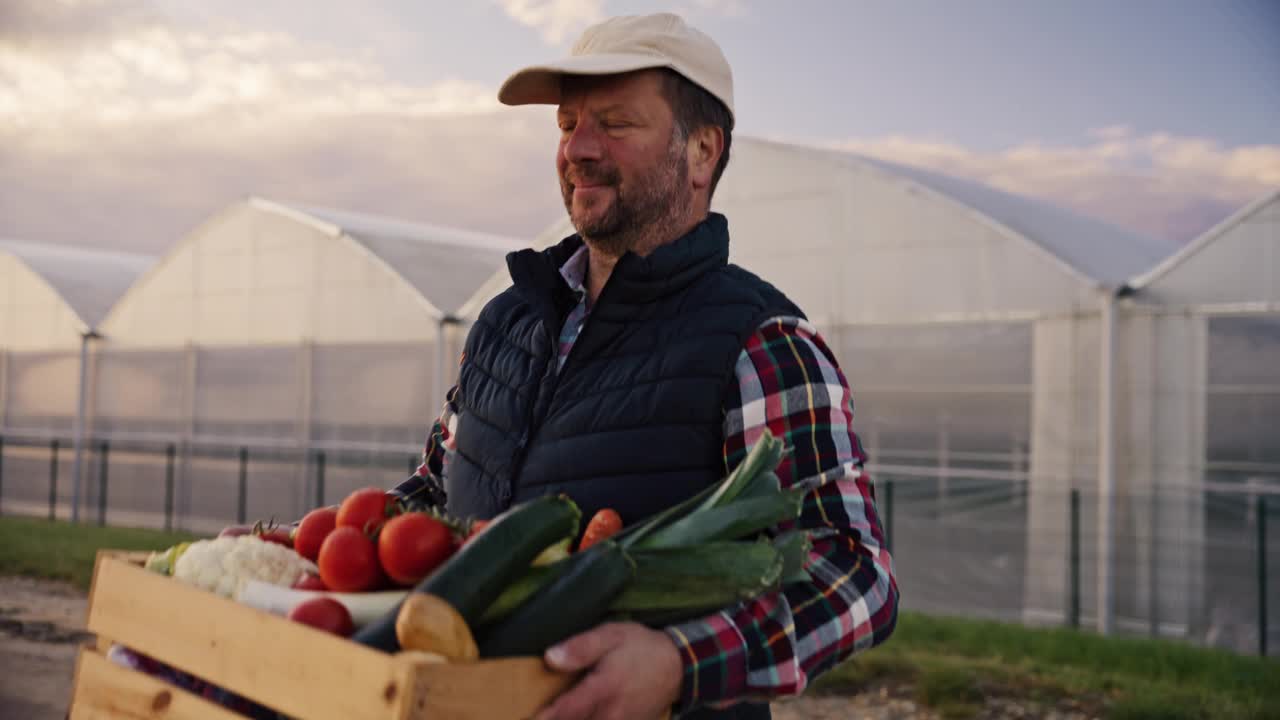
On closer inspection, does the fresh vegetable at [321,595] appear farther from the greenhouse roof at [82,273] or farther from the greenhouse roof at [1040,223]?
the greenhouse roof at [82,273]

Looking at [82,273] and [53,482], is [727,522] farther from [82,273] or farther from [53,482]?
[82,273]

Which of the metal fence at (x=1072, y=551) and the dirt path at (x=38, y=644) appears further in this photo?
the metal fence at (x=1072, y=551)

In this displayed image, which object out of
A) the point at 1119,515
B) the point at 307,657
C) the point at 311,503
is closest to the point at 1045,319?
the point at 1119,515

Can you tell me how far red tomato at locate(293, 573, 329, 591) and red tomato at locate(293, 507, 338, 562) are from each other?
0.54 feet

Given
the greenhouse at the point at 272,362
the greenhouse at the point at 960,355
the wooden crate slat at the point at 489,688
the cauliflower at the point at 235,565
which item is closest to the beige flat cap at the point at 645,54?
the cauliflower at the point at 235,565

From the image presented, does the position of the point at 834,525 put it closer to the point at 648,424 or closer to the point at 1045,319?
the point at 648,424

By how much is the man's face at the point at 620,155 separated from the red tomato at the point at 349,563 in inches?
27.7

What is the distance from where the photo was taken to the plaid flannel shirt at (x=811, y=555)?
1.79m

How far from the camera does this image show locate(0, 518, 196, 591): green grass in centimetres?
1044

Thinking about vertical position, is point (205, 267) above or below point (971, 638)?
above

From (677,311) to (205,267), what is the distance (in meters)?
15.8

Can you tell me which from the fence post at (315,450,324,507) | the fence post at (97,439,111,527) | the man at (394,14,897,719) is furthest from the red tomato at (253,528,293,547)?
the fence post at (97,439,111,527)

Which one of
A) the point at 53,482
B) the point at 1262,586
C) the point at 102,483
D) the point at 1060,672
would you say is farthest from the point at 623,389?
the point at 53,482

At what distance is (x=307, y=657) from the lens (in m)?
1.57
